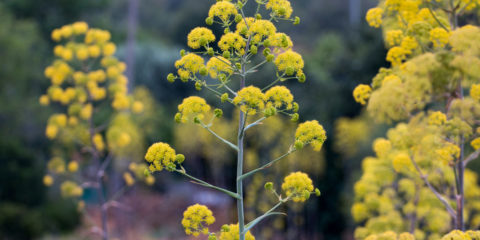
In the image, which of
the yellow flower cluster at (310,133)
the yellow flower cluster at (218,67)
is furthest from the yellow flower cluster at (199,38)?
the yellow flower cluster at (310,133)

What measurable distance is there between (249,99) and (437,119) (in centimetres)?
246

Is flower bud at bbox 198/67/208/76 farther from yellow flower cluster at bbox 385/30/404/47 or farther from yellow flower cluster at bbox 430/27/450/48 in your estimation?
yellow flower cluster at bbox 385/30/404/47

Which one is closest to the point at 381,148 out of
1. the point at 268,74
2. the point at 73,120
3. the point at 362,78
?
the point at 73,120

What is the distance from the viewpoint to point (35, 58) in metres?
26.4

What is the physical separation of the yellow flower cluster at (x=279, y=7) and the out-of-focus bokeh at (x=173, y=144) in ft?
46.8

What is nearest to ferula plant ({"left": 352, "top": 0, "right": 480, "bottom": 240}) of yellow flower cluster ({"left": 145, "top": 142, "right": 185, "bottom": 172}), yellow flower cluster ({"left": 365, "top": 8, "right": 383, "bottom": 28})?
yellow flower cluster ({"left": 365, "top": 8, "right": 383, "bottom": 28})

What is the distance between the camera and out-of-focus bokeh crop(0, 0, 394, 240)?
19.4 meters

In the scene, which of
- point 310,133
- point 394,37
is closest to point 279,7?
point 310,133

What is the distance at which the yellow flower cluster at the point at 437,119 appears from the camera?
17.4ft

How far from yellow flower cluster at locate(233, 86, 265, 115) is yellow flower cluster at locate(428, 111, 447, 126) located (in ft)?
7.60

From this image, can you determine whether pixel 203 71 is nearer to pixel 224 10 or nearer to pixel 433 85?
pixel 224 10

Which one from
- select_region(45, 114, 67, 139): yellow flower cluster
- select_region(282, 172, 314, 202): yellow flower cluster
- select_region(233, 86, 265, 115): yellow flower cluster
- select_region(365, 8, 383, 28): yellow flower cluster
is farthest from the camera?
select_region(45, 114, 67, 139): yellow flower cluster

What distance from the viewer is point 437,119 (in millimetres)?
5336

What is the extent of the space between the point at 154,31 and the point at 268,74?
103 feet
